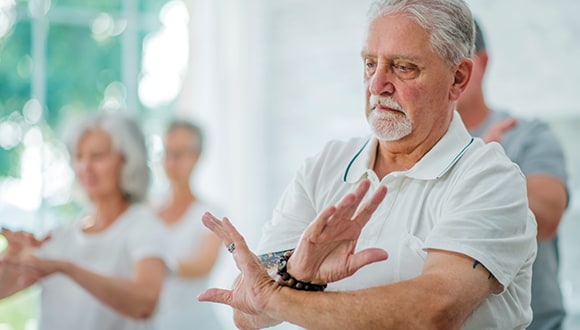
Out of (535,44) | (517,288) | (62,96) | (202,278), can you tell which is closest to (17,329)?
(62,96)

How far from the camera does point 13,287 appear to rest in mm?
2613

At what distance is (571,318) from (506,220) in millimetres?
2756

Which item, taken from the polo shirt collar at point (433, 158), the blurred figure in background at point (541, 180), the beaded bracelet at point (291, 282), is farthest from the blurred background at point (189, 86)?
the beaded bracelet at point (291, 282)

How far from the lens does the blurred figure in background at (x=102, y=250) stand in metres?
2.55

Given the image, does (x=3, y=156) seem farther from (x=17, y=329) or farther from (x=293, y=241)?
(x=293, y=241)

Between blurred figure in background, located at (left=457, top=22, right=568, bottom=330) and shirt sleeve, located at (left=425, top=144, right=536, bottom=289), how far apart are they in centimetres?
72

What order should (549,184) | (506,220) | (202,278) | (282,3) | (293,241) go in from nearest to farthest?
1. (506,220)
2. (293,241)
3. (549,184)
4. (202,278)
5. (282,3)

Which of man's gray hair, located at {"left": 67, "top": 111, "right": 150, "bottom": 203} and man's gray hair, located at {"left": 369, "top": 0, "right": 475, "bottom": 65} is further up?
man's gray hair, located at {"left": 369, "top": 0, "right": 475, "bottom": 65}

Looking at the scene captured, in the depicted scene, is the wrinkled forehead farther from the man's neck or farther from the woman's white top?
the woman's white top

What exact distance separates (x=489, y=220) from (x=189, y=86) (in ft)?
Result: 15.6

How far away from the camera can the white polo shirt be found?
1465 mm

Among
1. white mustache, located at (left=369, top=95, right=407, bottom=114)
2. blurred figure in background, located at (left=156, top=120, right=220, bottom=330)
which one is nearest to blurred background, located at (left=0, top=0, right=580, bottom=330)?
blurred figure in background, located at (left=156, top=120, right=220, bottom=330)

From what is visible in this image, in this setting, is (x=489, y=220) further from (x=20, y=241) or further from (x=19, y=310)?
(x=19, y=310)

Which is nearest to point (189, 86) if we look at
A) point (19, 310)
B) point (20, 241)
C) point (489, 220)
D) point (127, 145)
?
point (19, 310)
